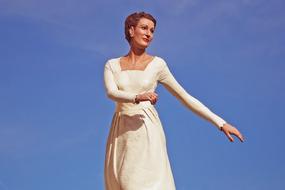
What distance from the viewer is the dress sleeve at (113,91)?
6.84 metres

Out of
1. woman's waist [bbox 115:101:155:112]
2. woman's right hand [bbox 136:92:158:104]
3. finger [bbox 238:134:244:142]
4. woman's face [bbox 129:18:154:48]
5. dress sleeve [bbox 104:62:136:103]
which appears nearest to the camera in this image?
woman's right hand [bbox 136:92:158:104]

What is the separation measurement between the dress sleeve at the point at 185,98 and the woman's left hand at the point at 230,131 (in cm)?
5

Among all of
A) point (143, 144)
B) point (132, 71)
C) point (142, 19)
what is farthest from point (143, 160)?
point (142, 19)

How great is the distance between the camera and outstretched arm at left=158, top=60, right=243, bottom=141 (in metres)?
7.32

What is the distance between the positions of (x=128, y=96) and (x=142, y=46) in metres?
0.95

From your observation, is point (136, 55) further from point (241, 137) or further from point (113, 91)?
point (241, 137)

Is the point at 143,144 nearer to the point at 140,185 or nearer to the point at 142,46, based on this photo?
the point at 140,185

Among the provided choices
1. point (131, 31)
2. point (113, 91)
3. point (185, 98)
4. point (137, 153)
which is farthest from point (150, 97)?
point (131, 31)

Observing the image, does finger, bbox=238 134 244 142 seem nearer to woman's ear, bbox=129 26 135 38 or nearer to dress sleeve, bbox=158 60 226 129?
dress sleeve, bbox=158 60 226 129

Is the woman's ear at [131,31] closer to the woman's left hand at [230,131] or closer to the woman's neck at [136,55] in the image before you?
the woman's neck at [136,55]

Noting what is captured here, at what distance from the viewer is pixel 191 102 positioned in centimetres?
746

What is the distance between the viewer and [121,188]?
7047 mm

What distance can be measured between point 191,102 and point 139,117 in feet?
2.23

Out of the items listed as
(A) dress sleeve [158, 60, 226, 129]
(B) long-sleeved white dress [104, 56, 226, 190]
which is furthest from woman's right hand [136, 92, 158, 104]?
(A) dress sleeve [158, 60, 226, 129]
